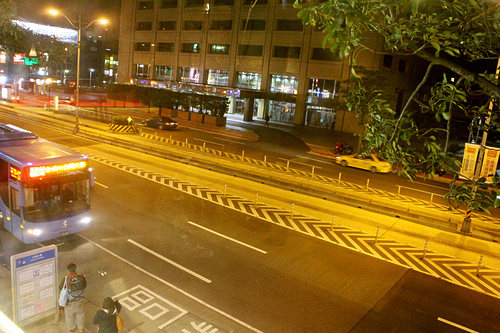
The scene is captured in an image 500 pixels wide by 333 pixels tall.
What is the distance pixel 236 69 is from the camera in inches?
2527

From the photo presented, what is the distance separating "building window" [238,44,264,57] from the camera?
202 feet

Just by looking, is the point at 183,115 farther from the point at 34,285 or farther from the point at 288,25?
the point at 34,285

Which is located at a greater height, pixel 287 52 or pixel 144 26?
pixel 144 26

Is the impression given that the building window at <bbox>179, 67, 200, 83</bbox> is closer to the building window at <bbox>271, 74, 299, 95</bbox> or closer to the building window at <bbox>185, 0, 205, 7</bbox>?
the building window at <bbox>185, 0, 205, 7</bbox>

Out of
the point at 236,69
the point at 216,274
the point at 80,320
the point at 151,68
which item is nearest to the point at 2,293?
the point at 80,320

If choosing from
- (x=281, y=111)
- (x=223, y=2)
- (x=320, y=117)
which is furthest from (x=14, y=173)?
(x=223, y=2)

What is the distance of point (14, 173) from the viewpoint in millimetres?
11508

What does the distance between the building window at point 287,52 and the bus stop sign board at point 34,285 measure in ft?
177

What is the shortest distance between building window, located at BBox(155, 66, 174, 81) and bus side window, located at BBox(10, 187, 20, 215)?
64704 mm

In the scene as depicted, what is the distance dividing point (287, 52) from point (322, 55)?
6003 mm

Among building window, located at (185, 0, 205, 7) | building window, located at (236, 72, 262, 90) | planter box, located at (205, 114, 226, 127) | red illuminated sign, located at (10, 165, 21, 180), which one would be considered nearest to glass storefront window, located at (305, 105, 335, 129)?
building window, located at (236, 72, 262, 90)

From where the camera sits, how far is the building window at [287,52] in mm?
57781

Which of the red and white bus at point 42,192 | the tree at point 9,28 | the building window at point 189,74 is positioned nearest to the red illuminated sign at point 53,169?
the red and white bus at point 42,192

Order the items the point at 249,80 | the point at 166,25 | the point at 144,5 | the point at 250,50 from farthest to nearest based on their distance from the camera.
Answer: the point at 144,5
the point at 166,25
the point at 249,80
the point at 250,50
